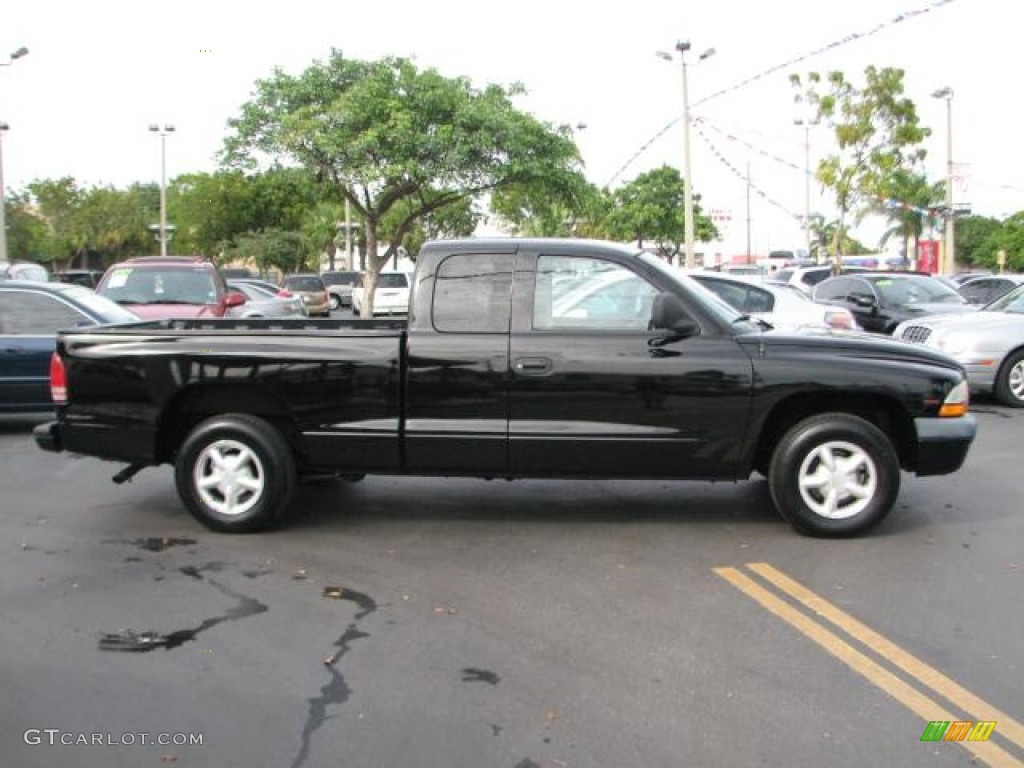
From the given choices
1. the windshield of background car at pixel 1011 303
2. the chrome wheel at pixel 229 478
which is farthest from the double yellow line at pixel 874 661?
the windshield of background car at pixel 1011 303

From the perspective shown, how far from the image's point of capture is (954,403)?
602 cm

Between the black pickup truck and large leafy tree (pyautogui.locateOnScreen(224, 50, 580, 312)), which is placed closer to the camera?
the black pickup truck

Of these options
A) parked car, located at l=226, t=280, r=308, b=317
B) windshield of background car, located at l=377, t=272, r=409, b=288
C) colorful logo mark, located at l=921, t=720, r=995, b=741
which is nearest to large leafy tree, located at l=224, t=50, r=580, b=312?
parked car, located at l=226, t=280, r=308, b=317

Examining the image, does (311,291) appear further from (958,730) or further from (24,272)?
(958,730)

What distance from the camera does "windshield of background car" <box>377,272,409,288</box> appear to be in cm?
3097

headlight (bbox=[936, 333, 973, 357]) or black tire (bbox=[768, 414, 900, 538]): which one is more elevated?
headlight (bbox=[936, 333, 973, 357])

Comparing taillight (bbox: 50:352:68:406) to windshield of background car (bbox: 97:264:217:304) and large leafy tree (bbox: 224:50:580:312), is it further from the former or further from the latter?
large leafy tree (bbox: 224:50:580:312)

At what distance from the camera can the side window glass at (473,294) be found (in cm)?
600

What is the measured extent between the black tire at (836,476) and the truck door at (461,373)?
1.71 meters

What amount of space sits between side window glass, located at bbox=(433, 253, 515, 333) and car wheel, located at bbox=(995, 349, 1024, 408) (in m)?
7.87

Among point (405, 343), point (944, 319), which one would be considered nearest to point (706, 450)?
point (405, 343)

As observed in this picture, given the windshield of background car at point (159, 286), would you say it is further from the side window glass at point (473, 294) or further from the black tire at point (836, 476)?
the black tire at point (836, 476)

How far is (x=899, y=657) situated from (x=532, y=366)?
8.41 feet

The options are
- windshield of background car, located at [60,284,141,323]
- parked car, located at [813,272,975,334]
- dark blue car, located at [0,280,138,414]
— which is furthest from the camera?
parked car, located at [813,272,975,334]
